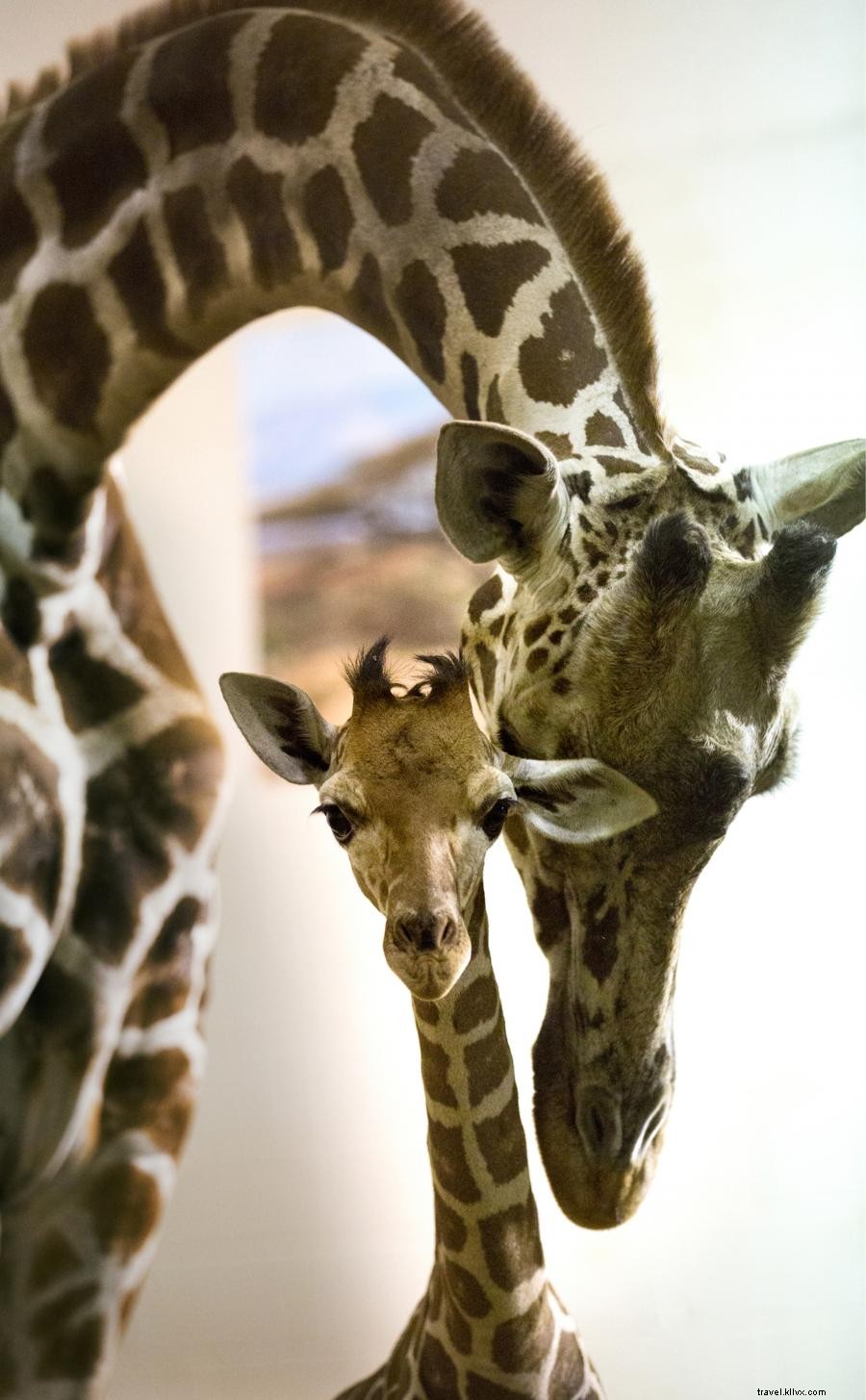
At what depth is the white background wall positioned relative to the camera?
3.29ft

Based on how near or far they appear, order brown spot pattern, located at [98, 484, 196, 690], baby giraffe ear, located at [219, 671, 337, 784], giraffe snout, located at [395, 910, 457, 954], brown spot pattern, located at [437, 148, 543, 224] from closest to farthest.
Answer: giraffe snout, located at [395, 910, 457, 954] < baby giraffe ear, located at [219, 671, 337, 784] < brown spot pattern, located at [437, 148, 543, 224] < brown spot pattern, located at [98, 484, 196, 690]

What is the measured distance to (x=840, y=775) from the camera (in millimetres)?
1115


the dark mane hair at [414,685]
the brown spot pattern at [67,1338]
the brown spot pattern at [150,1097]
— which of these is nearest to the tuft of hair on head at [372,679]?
the dark mane hair at [414,685]

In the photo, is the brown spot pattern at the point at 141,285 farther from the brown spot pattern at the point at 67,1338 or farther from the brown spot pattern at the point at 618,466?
the brown spot pattern at the point at 67,1338

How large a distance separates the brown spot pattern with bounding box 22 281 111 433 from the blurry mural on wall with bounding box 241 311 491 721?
0.50 ft

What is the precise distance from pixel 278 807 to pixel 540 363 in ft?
1.38

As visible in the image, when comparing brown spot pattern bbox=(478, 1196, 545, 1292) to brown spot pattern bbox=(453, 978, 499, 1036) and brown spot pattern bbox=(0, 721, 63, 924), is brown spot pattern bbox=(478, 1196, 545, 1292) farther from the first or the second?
brown spot pattern bbox=(0, 721, 63, 924)

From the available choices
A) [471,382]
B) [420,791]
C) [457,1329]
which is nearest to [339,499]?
[471,382]

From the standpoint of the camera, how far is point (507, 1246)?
74cm

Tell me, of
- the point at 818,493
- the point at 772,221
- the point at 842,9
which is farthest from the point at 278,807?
the point at 842,9

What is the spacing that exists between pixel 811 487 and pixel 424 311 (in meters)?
0.25

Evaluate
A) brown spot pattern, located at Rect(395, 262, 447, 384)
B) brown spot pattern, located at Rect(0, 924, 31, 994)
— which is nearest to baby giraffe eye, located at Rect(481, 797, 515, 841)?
brown spot pattern, located at Rect(395, 262, 447, 384)

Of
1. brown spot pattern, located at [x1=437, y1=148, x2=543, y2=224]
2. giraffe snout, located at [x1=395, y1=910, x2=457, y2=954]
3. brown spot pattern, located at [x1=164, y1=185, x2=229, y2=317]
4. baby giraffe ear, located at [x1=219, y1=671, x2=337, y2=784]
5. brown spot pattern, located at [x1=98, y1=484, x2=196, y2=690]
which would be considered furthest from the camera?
brown spot pattern, located at [x1=98, y1=484, x2=196, y2=690]

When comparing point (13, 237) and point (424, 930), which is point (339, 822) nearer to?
point (424, 930)
